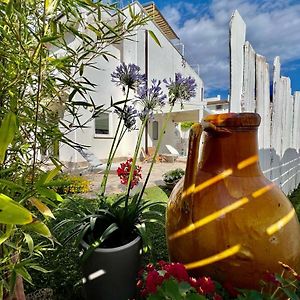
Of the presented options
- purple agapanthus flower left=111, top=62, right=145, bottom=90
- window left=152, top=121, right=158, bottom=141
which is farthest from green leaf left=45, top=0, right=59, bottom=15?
window left=152, top=121, right=158, bottom=141

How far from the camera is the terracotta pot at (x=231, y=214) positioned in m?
0.99

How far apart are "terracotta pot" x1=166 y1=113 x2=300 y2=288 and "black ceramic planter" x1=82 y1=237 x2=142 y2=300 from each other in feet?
0.91

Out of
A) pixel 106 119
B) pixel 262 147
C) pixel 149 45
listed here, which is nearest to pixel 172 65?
pixel 149 45

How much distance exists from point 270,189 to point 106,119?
9.92 meters

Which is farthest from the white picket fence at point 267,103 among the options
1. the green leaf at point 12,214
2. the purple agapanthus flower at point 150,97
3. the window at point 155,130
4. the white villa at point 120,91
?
the window at point 155,130

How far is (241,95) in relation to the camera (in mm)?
2230

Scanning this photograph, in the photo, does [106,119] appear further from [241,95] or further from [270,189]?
[270,189]

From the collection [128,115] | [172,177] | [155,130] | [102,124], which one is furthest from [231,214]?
[155,130]

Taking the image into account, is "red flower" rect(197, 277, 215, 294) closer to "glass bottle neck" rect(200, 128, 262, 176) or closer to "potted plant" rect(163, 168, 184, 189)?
"glass bottle neck" rect(200, 128, 262, 176)

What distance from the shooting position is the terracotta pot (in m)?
0.99

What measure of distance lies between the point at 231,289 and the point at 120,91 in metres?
10.3

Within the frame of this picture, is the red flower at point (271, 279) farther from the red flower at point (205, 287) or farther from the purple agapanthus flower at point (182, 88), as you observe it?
the purple agapanthus flower at point (182, 88)

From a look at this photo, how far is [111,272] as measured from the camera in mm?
1288

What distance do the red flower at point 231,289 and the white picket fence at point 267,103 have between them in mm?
1481
